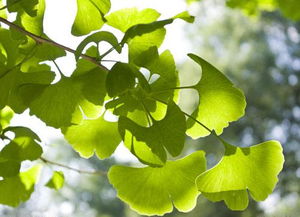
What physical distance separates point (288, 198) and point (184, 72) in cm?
A: 296

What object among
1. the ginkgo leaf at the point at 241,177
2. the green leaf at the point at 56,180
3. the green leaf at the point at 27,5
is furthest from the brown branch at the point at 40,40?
the green leaf at the point at 56,180

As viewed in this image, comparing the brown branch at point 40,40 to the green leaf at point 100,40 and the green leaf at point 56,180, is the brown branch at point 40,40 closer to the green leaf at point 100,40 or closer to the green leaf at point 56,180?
the green leaf at point 100,40

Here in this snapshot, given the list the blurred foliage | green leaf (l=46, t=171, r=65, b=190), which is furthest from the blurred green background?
green leaf (l=46, t=171, r=65, b=190)

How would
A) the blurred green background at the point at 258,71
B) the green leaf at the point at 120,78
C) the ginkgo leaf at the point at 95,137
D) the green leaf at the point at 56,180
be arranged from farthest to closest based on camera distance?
the blurred green background at the point at 258,71 < the green leaf at the point at 56,180 < the ginkgo leaf at the point at 95,137 < the green leaf at the point at 120,78

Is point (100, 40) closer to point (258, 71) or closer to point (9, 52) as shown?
point (9, 52)

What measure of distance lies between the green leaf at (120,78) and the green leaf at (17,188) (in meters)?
0.18

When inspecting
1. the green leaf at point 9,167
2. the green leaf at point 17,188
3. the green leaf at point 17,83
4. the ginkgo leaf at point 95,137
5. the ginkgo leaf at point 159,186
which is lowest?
the green leaf at point 17,188

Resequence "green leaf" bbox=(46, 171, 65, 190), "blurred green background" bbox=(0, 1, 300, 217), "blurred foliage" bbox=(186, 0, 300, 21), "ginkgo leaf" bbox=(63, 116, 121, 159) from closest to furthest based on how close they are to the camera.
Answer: "ginkgo leaf" bbox=(63, 116, 121, 159)
"green leaf" bbox=(46, 171, 65, 190)
"blurred foliage" bbox=(186, 0, 300, 21)
"blurred green background" bbox=(0, 1, 300, 217)

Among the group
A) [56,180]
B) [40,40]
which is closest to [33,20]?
[40,40]

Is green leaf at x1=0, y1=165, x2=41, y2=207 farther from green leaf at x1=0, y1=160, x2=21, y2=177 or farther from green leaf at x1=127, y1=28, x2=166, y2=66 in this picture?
green leaf at x1=127, y1=28, x2=166, y2=66

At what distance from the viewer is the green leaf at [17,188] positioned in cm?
43

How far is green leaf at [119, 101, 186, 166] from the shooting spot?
0.31m

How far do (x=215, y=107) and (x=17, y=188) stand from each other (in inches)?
8.8

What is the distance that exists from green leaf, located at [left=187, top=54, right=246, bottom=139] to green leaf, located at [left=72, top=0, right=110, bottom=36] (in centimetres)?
10
